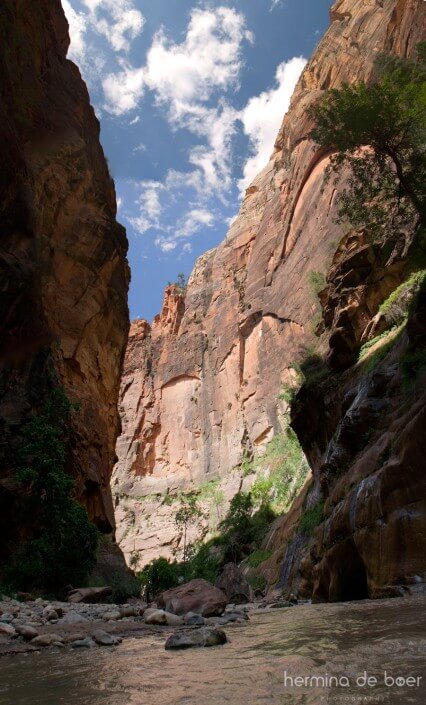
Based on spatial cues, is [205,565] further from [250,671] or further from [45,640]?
[250,671]

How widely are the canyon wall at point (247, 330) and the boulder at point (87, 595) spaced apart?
1024cm

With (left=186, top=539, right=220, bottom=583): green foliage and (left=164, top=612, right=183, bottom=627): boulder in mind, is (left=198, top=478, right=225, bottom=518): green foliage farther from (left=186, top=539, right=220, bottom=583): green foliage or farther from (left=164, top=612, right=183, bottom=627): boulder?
(left=164, top=612, right=183, bottom=627): boulder

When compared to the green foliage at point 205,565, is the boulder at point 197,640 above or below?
below

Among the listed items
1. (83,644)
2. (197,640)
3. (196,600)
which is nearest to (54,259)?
(196,600)

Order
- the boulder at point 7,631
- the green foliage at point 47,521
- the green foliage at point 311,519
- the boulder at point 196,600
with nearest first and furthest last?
1. the boulder at point 7,631
2. the boulder at point 196,600
3. the green foliage at point 47,521
4. the green foliage at point 311,519

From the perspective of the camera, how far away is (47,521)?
56.3 feet

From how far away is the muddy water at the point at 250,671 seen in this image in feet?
9.12

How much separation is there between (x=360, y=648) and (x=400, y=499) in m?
5.97

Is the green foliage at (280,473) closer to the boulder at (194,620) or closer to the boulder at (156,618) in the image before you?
the boulder at (194,620)

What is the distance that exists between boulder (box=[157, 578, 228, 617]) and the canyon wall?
43.7ft

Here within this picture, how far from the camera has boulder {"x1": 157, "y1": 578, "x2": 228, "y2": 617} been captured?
34.2 feet

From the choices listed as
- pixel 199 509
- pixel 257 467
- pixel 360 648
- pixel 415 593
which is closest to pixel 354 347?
pixel 415 593

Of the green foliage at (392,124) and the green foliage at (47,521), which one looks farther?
the green foliage at (47,521)

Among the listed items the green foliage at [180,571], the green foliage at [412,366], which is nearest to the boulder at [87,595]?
the green foliage at [180,571]
